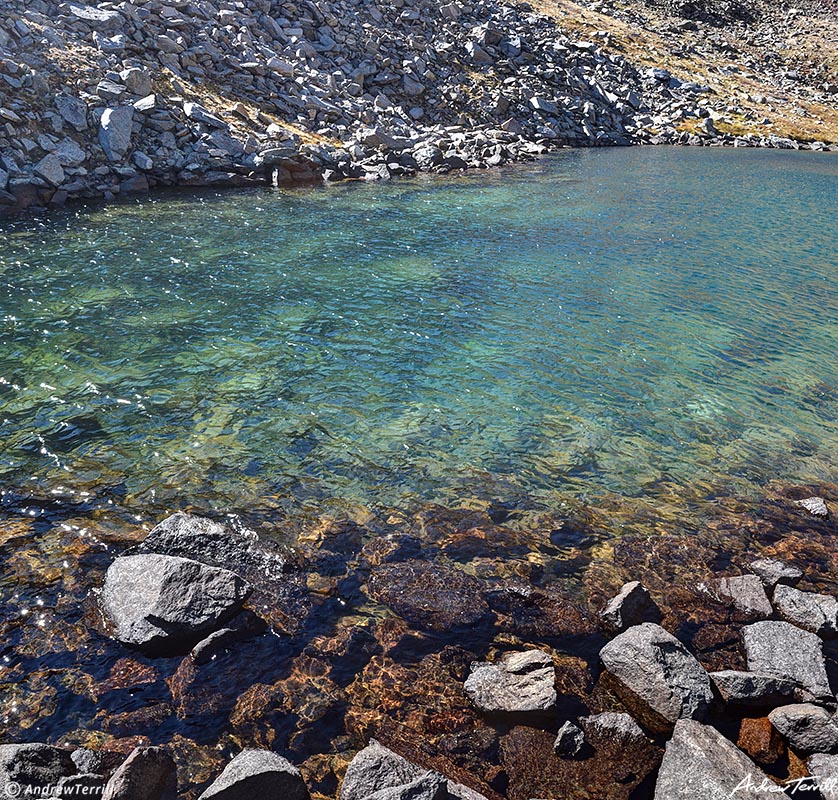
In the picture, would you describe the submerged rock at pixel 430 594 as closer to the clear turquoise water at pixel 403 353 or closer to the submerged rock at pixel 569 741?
the clear turquoise water at pixel 403 353

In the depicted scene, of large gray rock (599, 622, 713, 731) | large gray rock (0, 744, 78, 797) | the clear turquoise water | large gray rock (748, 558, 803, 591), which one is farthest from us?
the clear turquoise water

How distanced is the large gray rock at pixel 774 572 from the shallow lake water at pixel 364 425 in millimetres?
397

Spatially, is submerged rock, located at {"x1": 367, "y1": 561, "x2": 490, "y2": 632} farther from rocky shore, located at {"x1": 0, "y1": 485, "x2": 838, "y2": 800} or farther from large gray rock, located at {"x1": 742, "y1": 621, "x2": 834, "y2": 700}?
large gray rock, located at {"x1": 742, "y1": 621, "x2": 834, "y2": 700}

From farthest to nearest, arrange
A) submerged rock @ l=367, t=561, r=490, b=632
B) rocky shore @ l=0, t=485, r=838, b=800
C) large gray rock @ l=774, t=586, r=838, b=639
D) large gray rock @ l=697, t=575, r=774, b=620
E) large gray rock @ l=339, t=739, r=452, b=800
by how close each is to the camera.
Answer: large gray rock @ l=697, t=575, r=774, b=620
submerged rock @ l=367, t=561, r=490, b=632
large gray rock @ l=774, t=586, r=838, b=639
rocky shore @ l=0, t=485, r=838, b=800
large gray rock @ l=339, t=739, r=452, b=800

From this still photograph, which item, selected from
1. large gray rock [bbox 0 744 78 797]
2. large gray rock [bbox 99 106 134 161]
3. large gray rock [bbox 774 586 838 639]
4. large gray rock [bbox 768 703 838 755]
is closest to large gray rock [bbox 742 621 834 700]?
large gray rock [bbox 774 586 838 639]

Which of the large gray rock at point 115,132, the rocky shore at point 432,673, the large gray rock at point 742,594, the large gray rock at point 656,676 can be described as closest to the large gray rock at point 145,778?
the rocky shore at point 432,673

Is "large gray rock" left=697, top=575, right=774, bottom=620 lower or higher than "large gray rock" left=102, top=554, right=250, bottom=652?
Answer: lower

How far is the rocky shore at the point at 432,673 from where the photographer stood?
6.72 m

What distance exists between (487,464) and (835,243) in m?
26.7

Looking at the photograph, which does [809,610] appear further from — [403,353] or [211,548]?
[403,353]

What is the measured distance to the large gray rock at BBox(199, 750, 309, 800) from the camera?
244 inches

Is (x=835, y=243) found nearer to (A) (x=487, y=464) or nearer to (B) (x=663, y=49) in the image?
(A) (x=487, y=464)

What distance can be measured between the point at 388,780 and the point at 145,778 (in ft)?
8.04

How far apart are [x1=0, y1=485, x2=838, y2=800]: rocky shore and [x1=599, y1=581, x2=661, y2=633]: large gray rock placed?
0.12 feet
